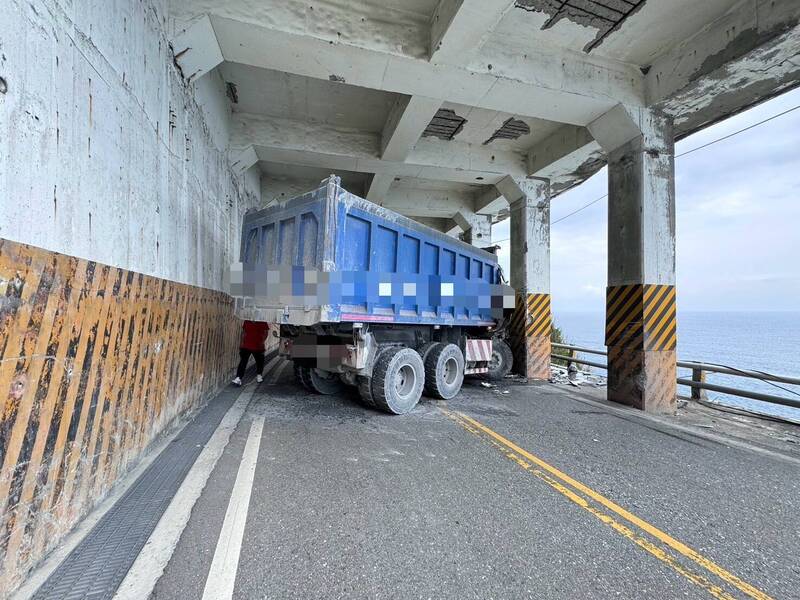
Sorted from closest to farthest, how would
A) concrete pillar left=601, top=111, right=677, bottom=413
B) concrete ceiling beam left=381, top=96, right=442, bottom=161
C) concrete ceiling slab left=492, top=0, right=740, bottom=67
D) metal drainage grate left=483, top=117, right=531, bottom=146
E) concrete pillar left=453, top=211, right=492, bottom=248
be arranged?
concrete ceiling slab left=492, top=0, right=740, bottom=67
concrete pillar left=601, top=111, right=677, bottom=413
concrete ceiling beam left=381, top=96, right=442, bottom=161
metal drainage grate left=483, top=117, right=531, bottom=146
concrete pillar left=453, top=211, right=492, bottom=248

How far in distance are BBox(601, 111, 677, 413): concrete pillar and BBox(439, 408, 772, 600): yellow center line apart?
3.82 m

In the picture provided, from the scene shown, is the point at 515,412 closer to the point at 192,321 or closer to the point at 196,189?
the point at 192,321

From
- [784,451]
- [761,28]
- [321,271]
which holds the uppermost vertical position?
[761,28]

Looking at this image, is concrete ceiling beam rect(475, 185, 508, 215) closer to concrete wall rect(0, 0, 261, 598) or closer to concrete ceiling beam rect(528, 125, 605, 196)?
concrete ceiling beam rect(528, 125, 605, 196)

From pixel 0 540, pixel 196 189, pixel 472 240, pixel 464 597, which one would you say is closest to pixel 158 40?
pixel 196 189

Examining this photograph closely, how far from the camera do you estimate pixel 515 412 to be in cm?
589

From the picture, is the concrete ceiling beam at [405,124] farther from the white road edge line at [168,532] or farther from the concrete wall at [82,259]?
the white road edge line at [168,532]

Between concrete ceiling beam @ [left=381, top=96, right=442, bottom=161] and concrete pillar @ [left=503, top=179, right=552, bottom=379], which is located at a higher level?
concrete ceiling beam @ [left=381, top=96, right=442, bottom=161]

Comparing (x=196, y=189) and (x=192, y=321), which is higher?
(x=196, y=189)

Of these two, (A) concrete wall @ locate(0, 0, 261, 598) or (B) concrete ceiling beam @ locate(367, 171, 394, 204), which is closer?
(A) concrete wall @ locate(0, 0, 261, 598)

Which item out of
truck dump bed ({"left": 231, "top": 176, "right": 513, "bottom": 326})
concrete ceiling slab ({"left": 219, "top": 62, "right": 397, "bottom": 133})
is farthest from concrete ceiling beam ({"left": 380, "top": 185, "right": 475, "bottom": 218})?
truck dump bed ({"left": 231, "top": 176, "right": 513, "bottom": 326})

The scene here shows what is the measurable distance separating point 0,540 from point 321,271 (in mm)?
3507

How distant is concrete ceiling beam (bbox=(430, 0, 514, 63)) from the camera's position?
4734mm

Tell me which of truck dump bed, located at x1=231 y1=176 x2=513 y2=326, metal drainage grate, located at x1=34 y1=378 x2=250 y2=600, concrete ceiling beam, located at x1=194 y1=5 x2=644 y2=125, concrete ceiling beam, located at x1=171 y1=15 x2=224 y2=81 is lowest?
metal drainage grate, located at x1=34 y1=378 x2=250 y2=600
